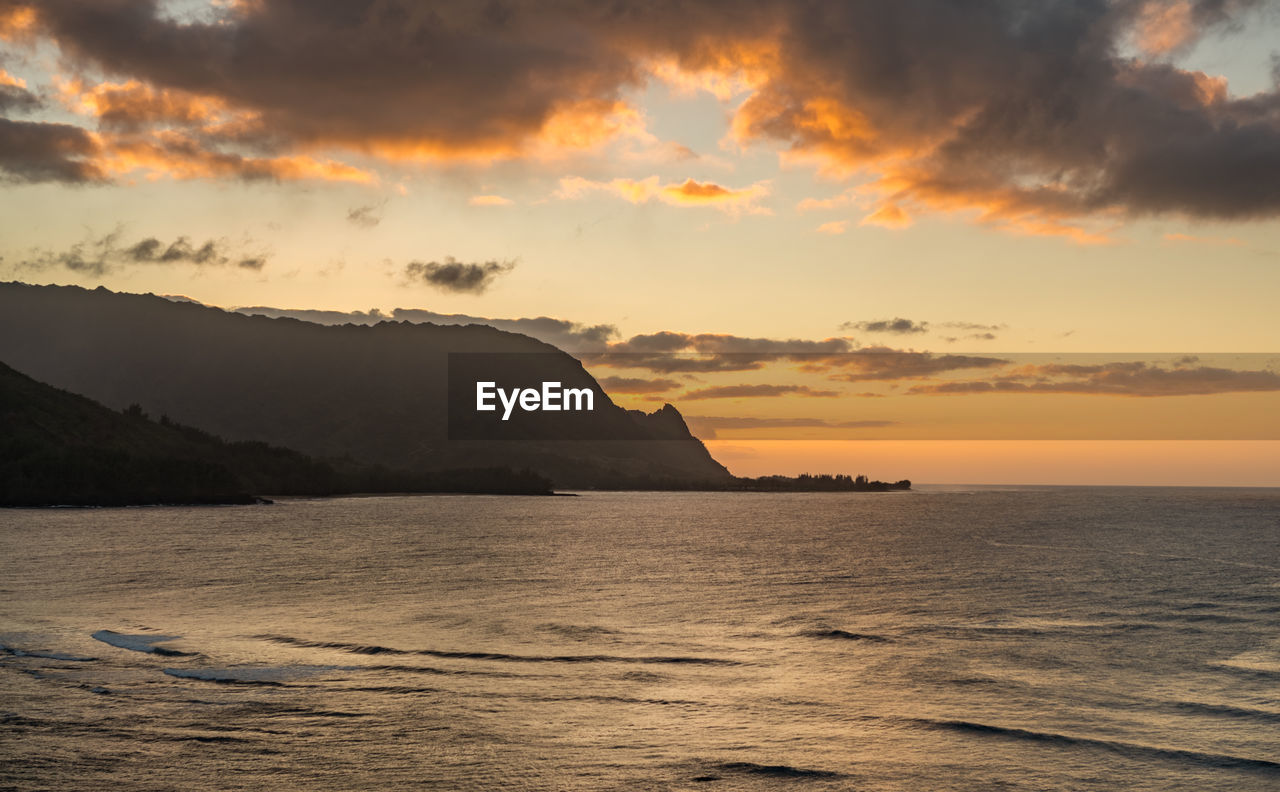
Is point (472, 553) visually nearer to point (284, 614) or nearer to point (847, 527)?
point (284, 614)

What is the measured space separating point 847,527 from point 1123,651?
126 metres

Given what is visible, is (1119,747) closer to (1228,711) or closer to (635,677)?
(1228,711)

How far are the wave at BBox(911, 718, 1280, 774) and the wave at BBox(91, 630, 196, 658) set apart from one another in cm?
2892

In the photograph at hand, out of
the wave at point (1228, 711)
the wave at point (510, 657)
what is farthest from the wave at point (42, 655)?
the wave at point (1228, 711)

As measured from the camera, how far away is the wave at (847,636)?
44281 millimetres

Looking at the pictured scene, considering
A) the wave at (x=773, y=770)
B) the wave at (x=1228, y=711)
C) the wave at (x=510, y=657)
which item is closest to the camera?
the wave at (x=773, y=770)

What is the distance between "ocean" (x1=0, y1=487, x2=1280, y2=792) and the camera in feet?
75.3

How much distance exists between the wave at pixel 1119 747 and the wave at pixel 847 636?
1577 centimetres

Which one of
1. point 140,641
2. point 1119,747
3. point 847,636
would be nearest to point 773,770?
point 1119,747

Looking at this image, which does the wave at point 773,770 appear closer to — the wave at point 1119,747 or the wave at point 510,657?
the wave at point 1119,747

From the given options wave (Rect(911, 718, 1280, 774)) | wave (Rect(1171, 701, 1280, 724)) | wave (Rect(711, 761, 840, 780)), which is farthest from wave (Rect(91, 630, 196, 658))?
wave (Rect(1171, 701, 1280, 724))

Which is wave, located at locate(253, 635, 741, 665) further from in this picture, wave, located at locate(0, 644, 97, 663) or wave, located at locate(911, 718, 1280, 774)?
wave, located at locate(911, 718, 1280, 774)

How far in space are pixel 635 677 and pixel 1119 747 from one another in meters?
15.9

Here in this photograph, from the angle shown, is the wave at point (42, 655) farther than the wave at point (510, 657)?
No
